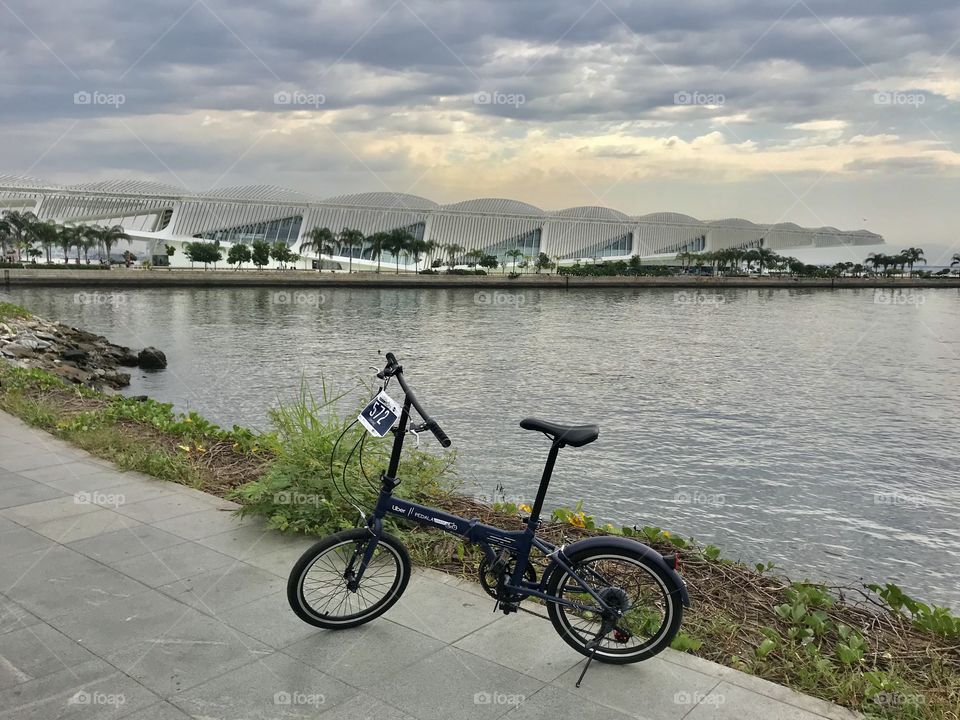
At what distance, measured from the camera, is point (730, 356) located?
31625 mm

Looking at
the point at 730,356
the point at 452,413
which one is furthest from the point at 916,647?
the point at 730,356

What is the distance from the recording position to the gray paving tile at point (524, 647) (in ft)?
13.2

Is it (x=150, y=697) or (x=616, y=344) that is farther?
(x=616, y=344)

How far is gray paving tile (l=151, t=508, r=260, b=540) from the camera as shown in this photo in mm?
5961

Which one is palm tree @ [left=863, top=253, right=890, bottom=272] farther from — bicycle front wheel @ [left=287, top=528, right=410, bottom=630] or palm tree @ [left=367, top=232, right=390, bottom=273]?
bicycle front wheel @ [left=287, top=528, right=410, bottom=630]

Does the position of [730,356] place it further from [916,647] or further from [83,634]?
[83,634]

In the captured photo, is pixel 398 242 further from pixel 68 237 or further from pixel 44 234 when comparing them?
pixel 44 234

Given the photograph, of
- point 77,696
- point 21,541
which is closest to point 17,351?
point 21,541

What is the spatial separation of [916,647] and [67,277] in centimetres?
8211

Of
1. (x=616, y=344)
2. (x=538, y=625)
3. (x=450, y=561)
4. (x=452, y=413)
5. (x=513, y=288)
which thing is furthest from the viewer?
(x=513, y=288)

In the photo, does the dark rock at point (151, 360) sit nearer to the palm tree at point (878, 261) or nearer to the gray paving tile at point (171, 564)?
the gray paving tile at point (171, 564)

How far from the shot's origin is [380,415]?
13.8ft

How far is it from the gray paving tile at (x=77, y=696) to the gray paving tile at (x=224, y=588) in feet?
2.65

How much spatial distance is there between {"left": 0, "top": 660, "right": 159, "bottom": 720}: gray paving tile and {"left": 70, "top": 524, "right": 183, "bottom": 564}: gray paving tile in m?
1.65
